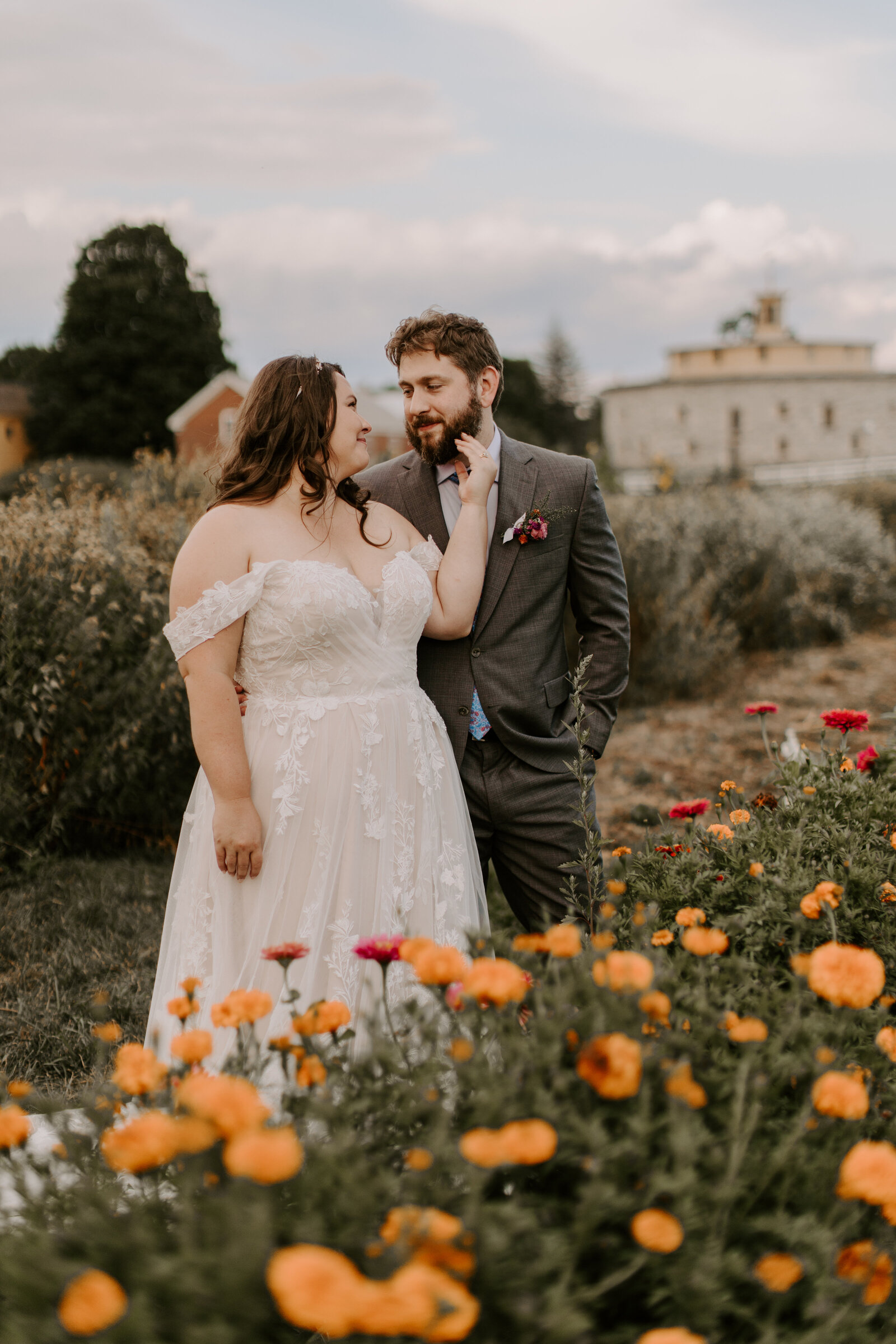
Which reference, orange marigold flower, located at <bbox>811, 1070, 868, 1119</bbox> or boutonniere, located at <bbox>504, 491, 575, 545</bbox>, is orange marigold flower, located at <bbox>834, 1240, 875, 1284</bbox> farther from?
boutonniere, located at <bbox>504, 491, 575, 545</bbox>

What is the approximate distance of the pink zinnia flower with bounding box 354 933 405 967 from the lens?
146cm

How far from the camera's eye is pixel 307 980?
2488 millimetres

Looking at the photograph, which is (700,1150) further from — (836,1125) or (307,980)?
(307,980)

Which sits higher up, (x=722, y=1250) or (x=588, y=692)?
(x=588, y=692)

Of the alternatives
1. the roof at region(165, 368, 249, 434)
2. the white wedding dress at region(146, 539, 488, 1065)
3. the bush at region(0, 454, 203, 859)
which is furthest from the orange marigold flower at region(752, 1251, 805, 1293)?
the roof at region(165, 368, 249, 434)

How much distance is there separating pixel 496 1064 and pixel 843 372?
56.5 meters

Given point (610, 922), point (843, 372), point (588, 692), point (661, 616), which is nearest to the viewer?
point (610, 922)

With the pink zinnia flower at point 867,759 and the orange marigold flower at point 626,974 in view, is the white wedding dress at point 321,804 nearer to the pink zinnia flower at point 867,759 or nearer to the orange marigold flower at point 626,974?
the pink zinnia flower at point 867,759

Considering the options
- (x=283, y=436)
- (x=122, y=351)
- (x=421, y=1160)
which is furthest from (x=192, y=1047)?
(x=122, y=351)

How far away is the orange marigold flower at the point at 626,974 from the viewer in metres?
1.23

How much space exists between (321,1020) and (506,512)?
2064 mm

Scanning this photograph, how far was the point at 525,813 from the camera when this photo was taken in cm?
303

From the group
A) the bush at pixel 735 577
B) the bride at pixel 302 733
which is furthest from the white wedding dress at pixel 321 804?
the bush at pixel 735 577

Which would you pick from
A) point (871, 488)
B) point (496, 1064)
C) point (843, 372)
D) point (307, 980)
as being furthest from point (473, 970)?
point (843, 372)
